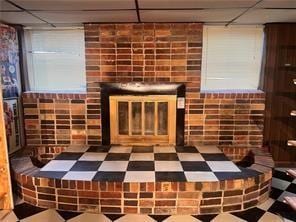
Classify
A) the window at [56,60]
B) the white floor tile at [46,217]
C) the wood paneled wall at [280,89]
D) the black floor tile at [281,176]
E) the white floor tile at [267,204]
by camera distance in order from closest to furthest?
the white floor tile at [46,217] < the white floor tile at [267,204] < the black floor tile at [281,176] < the wood paneled wall at [280,89] < the window at [56,60]

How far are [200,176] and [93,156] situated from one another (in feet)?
3.70

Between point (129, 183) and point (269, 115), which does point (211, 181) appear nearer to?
point (129, 183)

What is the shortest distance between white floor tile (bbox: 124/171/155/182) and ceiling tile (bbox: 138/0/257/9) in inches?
55.4

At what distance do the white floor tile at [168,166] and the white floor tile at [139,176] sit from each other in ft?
0.44

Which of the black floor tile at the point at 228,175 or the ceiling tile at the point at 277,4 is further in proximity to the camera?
the black floor tile at the point at 228,175

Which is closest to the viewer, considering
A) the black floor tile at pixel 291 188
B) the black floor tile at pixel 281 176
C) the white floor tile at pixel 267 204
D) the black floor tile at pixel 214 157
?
the white floor tile at pixel 267 204

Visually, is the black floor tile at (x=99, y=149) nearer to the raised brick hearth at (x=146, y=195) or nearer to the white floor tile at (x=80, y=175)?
the white floor tile at (x=80, y=175)

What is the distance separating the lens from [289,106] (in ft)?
10.2

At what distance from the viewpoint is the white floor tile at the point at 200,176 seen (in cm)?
226

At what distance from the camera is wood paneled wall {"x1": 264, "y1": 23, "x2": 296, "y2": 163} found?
9.78 feet

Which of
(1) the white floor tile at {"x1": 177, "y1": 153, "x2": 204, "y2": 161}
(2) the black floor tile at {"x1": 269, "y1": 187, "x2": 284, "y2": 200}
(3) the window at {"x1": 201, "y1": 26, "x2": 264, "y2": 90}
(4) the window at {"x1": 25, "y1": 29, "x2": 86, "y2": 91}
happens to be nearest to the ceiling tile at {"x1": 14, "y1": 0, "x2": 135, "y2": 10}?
(4) the window at {"x1": 25, "y1": 29, "x2": 86, "y2": 91}

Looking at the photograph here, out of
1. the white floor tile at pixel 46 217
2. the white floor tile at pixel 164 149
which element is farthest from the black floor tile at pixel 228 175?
the white floor tile at pixel 46 217

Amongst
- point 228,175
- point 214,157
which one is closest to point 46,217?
point 228,175

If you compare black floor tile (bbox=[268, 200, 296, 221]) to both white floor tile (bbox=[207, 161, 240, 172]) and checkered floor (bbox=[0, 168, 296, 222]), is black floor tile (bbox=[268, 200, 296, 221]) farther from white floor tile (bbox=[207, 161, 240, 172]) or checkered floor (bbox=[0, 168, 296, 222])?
white floor tile (bbox=[207, 161, 240, 172])
